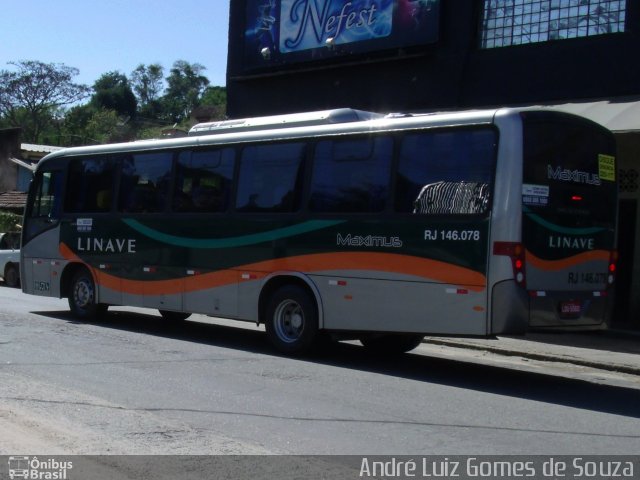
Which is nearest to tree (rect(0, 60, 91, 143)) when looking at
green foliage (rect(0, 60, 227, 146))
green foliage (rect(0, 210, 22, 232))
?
green foliage (rect(0, 60, 227, 146))

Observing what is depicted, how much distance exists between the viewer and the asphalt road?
7.34 metres

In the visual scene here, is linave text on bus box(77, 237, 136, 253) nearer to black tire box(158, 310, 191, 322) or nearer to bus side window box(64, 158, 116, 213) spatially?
bus side window box(64, 158, 116, 213)

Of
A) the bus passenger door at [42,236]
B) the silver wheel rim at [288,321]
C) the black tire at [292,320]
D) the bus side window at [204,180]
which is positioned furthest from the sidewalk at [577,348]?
the bus passenger door at [42,236]

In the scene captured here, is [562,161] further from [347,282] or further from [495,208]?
[347,282]

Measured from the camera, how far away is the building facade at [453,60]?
52.1 feet

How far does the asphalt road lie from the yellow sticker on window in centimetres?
264

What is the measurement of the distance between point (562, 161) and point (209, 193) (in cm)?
560

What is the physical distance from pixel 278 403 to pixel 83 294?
8.22 metres

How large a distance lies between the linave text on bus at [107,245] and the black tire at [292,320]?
3.52m

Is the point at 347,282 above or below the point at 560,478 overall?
above

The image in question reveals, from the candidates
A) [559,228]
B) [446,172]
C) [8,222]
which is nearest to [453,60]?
[446,172]

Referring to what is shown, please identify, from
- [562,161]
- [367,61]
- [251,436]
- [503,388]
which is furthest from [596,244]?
[367,61]

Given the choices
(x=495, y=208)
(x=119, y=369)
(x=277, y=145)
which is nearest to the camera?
(x=495, y=208)

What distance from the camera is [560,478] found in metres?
6.50
